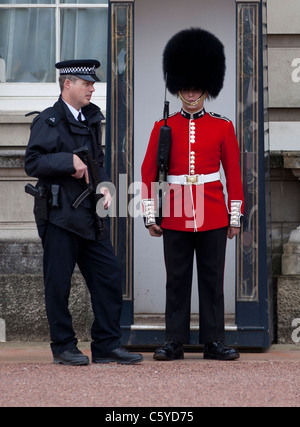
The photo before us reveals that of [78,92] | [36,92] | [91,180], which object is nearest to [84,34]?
[36,92]

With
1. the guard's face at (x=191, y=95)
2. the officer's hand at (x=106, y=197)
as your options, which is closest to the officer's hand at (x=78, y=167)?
the officer's hand at (x=106, y=197)

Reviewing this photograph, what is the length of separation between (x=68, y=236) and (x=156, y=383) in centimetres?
91

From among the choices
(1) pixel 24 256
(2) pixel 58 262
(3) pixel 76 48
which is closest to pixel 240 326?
(2) pixel 58 262

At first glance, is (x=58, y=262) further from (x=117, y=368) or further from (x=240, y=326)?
(x=240, y=326)

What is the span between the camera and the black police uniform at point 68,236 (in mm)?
5359

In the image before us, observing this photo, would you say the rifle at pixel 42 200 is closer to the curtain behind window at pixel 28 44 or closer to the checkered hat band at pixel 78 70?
the checkered hat band at pixel 78 70

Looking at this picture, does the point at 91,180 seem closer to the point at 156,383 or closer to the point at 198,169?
the point at 198,169

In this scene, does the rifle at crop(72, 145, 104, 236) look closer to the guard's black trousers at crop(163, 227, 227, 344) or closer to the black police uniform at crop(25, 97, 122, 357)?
the black police uniform at crop(25, 97, 122, 357)

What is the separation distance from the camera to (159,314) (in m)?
6.33

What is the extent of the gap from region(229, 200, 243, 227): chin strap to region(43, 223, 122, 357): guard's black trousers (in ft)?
2.03

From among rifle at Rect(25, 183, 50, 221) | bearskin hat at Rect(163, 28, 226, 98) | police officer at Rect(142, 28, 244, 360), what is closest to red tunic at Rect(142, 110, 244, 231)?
police officer at Rect(142, 28, 244, 360)

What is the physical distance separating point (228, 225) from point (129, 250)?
64 centimetres

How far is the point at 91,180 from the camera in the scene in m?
5.45

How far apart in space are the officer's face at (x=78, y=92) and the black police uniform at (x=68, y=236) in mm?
61
